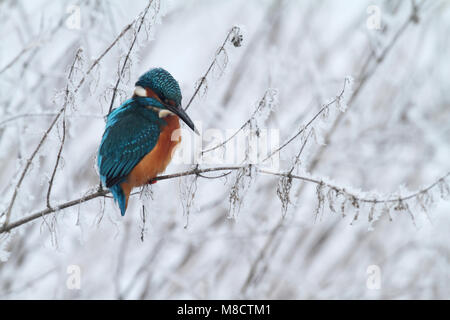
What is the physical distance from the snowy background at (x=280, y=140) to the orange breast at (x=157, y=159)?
0.70 m

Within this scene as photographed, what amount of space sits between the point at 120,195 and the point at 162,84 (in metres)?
0.51

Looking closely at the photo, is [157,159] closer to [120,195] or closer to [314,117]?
[120,195]

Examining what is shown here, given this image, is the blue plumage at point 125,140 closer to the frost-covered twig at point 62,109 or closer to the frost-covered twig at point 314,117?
the frost-covered twig at point 62,109

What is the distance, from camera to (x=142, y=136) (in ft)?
7.45

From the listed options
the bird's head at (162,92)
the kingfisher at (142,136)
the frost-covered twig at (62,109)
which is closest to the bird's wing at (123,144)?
the kingfisher at (142,136)

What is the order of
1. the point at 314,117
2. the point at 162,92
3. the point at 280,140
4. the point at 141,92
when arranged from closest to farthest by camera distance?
the point at 314,117 → the point at 162,92 → the point at 141,92 → the point at 280,140

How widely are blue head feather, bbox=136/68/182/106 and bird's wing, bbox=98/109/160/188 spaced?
5.9 inches

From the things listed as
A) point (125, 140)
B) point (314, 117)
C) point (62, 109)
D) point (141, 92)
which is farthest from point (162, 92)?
point (314, 117)

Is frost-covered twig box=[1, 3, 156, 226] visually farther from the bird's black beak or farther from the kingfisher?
the bird's black beak

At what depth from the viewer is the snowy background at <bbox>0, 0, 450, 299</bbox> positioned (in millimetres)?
3295

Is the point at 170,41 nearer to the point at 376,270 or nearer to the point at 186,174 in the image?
the point at 376,270

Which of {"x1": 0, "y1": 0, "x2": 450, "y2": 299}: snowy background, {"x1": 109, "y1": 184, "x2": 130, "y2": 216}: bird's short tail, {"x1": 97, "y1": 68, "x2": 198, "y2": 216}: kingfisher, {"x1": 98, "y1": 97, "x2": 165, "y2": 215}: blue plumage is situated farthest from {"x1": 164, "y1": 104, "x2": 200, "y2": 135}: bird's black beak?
{"x1": 0, "y1": 0, "x2": 450, "y2": 299}: snowy background

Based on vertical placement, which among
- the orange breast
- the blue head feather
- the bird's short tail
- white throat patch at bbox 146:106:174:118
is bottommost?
the bird's short tail

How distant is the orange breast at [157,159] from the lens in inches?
85.0
